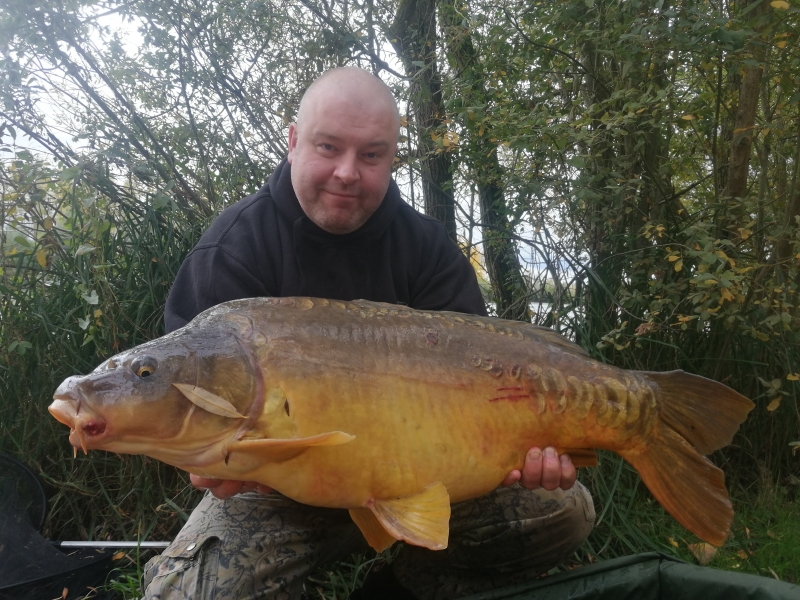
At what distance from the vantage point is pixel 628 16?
2123mm

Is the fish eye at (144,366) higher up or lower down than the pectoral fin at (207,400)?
higher up

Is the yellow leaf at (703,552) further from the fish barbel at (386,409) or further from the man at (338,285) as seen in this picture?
the fish barbel at (386,409)

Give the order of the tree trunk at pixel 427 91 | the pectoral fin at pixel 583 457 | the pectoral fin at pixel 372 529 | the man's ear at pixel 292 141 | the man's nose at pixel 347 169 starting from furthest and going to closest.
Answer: the tree trunk at pixel 427 91 < the man's ear at pixel 292 141 < the man's nose at pixel 347 169 < the pectoral fin at pixel 583 457 < the pectoral fin at pixel 372 529

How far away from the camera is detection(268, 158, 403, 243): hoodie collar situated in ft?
5.79

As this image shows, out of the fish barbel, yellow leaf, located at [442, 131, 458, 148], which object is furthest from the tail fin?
yellow leaf, located at [442, 131, 458, 148]

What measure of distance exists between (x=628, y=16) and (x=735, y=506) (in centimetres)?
170

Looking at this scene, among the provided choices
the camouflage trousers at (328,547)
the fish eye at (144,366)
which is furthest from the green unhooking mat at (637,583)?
the fish eye at (144,366)

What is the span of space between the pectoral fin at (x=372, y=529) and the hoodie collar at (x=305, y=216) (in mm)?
769

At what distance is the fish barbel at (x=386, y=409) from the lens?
3.48 feet

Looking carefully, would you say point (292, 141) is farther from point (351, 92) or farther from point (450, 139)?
point (450, 139)

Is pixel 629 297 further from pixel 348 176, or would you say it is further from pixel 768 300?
pixel 348 176

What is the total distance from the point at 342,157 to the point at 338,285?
0.33 metres

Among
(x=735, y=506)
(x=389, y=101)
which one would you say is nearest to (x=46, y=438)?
(x=389, y=101)

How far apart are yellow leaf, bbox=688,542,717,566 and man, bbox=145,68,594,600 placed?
0.50 meters
